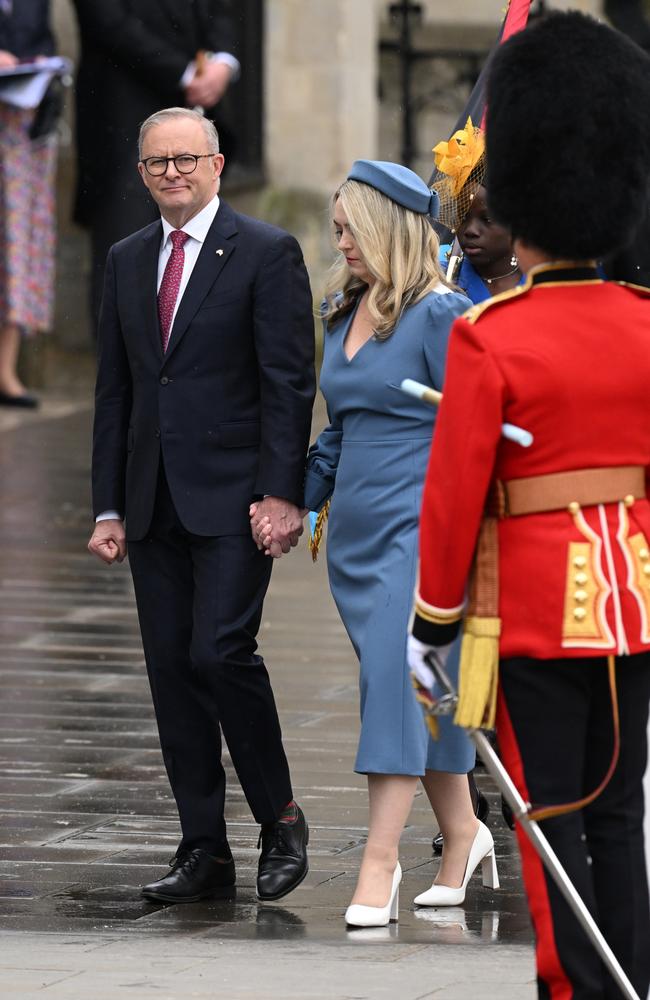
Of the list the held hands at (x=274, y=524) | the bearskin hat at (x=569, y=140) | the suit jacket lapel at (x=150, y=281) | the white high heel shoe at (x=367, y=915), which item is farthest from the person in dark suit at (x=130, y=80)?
the bearskin hat at (x=569, y=140)

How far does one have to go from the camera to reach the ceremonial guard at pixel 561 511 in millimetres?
4062

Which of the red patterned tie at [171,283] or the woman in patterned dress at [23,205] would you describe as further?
the woman in patterned dress at [23,205]

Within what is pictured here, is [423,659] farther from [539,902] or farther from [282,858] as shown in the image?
[282,858]

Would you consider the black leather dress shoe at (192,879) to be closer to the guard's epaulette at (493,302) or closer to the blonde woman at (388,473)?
the blonde woman at (388,473)

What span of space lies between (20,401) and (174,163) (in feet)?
27.9

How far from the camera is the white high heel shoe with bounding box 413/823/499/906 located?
5473 millimetres

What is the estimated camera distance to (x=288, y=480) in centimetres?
560

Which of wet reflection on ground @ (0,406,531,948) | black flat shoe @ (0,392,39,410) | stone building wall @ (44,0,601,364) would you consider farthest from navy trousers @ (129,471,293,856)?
stone building wall @ (44,0,601,364)

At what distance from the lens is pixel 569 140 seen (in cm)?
409

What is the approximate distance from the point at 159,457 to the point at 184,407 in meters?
0.14

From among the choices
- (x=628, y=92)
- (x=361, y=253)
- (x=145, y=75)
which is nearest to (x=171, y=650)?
(x=361, y=253)

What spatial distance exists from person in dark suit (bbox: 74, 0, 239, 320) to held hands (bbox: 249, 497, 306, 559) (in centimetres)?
783

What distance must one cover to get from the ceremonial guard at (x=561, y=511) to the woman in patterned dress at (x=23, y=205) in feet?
31.5

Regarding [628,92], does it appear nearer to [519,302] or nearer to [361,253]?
[519,302]
